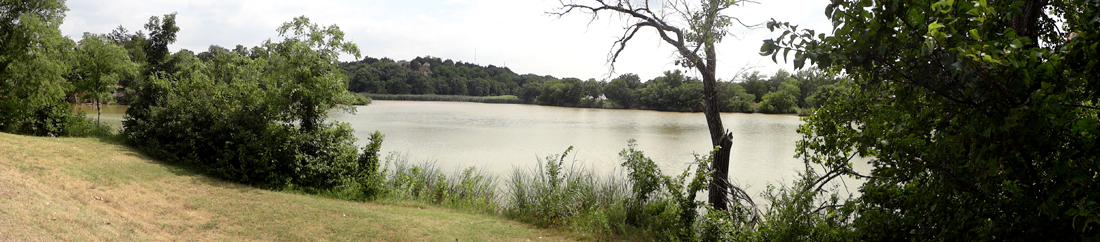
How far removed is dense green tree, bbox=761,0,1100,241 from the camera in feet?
5.54

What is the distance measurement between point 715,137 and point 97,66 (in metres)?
15.6

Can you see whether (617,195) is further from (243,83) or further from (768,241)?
(243,83)

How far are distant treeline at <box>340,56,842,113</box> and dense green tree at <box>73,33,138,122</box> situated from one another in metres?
6.19

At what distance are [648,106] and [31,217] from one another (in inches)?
1736

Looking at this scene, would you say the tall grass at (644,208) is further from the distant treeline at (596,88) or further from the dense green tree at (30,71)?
the dense green tree at (30,71)

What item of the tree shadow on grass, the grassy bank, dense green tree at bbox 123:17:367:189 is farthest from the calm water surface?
the grassy bank

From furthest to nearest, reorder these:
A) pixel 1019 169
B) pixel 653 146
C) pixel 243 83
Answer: pixel 653 146 < pixel 243 83 < pixel 1019 169

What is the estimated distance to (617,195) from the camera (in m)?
7.72

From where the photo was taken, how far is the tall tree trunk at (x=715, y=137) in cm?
665

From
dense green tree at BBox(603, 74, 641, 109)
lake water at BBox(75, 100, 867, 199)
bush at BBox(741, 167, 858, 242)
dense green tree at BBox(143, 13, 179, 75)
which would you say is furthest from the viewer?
dense green tree at BBox(603, 74, 641, 109)

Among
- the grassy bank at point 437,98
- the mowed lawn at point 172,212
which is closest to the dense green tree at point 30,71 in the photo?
the mowed lawn at point 172,212

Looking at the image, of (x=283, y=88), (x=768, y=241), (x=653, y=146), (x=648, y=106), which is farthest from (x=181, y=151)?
(x=648, y=106)

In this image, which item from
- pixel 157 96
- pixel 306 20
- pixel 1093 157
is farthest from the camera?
pixel 157 96

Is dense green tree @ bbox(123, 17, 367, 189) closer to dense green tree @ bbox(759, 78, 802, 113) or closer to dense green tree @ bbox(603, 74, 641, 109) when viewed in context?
dense green tree @ bbox(759, 78, 802, 113)
